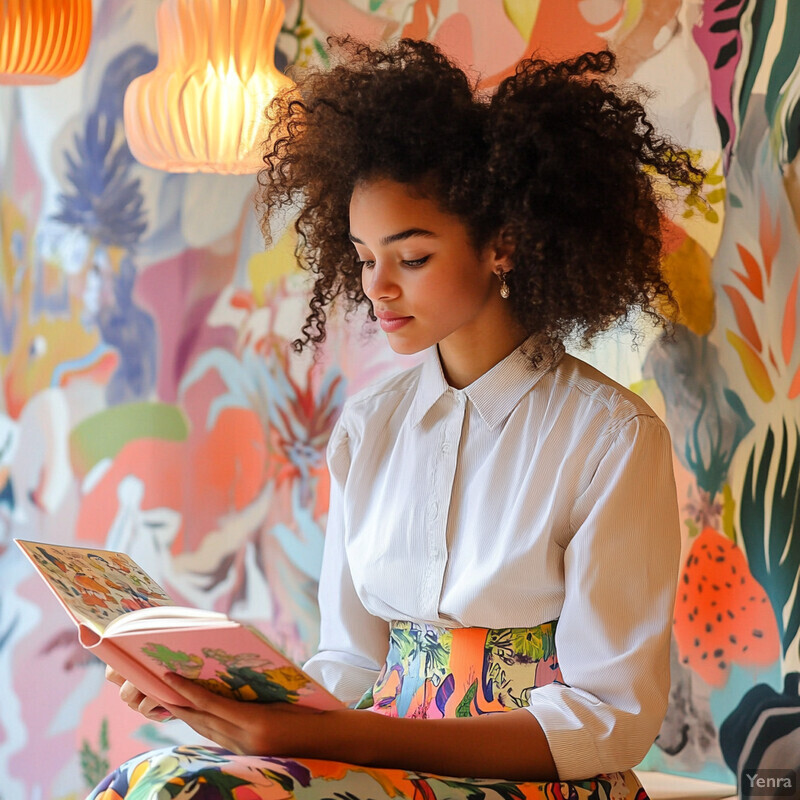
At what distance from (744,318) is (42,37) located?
1304 millimetres

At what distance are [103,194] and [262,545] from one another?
88 centimetres

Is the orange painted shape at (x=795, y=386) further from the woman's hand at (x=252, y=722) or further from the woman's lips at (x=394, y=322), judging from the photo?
the woman's hand at (x=252, y=722)

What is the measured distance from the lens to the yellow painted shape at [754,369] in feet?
5.98

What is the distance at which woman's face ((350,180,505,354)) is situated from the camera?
1505mm

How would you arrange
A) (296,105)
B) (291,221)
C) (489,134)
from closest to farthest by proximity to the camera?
(489,134), (296,105), (291,221)

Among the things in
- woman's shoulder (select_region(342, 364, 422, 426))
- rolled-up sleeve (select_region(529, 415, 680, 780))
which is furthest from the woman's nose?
rolled-up sleeve (select_region(529, 415, 680, 780))

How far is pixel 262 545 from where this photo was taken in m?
2.51

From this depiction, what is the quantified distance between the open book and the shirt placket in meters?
0.31

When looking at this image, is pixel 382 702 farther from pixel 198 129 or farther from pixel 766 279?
pixel 198 129

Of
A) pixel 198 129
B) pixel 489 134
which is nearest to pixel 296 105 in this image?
pixel 198 129

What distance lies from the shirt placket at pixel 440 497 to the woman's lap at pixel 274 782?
308 mm

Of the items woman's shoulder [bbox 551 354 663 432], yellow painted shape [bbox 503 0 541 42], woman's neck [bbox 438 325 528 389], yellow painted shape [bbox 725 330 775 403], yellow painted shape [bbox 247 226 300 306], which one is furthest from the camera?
yellow painted shape [bbox 247 226 300 306]

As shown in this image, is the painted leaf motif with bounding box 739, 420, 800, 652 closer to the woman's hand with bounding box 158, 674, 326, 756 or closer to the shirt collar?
the shirt collar

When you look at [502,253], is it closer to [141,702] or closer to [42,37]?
[141,702]
